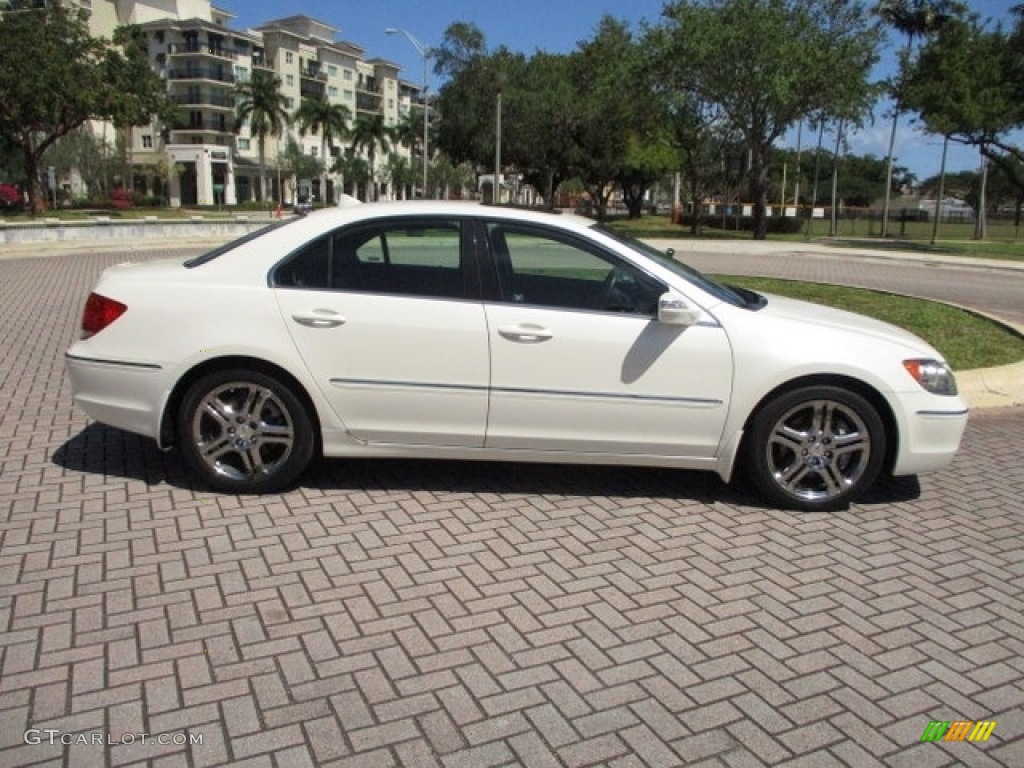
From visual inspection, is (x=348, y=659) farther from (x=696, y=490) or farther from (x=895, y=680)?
(x=696, y=490)

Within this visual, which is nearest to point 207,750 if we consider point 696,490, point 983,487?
point 696,490

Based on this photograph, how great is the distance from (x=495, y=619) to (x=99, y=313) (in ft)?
9.46

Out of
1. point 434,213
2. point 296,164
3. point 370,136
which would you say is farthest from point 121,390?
point 370,136

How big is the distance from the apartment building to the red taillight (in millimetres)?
83529

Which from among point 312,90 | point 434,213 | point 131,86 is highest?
point 312,90

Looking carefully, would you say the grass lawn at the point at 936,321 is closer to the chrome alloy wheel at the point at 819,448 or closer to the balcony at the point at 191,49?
the chrome alloy wheel at the point at 819,448

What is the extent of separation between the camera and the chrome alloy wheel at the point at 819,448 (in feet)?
15.3

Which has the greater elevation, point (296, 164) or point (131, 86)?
point (296, 164)

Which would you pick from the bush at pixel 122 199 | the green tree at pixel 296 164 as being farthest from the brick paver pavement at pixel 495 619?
the green tree at pixel 296 164

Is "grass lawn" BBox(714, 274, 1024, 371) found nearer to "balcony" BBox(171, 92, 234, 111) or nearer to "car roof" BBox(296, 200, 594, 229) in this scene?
"car roof" BBox(296, 200, 594, 229)

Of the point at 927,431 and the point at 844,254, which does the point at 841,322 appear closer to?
the point at 927,431

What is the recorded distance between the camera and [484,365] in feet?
14.9

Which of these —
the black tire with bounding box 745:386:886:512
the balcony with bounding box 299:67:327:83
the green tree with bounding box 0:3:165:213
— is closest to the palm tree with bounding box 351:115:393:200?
the balcony with bounding box 299:67:327:83

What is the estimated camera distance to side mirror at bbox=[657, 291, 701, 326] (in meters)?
4.48
